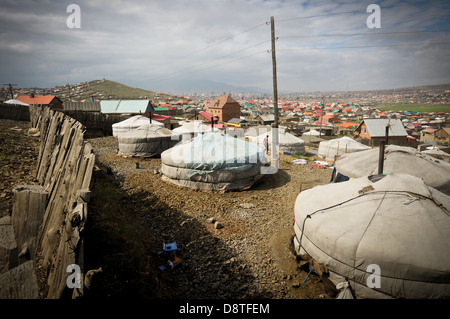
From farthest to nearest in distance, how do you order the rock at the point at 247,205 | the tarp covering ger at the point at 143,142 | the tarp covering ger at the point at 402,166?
the tarp covering ger at the point at 143,142 → the rock at the point at 247,205 → the tarp covering ger at the point at 402,166

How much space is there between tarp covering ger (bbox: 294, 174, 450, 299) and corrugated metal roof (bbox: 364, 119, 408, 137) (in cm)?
2809

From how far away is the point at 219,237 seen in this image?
5.77 metres

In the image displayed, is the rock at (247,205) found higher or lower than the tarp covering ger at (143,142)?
lower

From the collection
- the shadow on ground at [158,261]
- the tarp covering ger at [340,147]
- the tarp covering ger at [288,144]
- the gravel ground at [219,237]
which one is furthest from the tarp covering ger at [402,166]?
the tarp covering ger at [288,144]

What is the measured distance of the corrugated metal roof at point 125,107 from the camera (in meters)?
33.4

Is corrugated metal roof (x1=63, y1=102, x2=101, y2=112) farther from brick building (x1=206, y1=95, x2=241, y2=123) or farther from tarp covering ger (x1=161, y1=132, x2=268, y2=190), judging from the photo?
tarp covering ger (x1=161, y1=132, x2=268, y2=190)

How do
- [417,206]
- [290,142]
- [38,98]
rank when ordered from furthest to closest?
[38,98] < [290,142] < [417,206]

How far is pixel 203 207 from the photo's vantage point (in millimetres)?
7383

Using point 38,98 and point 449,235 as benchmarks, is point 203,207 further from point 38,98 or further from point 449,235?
point 38,98

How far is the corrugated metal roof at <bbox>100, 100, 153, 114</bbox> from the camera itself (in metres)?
33.4

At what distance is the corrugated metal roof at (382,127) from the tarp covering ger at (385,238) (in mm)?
28089

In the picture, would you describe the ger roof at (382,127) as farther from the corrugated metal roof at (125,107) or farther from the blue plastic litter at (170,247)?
the corrugated metal roof at (125,107)

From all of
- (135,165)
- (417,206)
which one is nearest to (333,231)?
(417,206)
